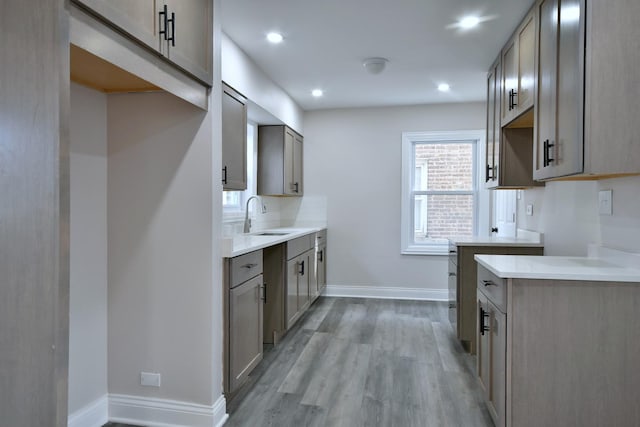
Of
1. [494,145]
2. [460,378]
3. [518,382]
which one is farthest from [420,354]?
[494,145]

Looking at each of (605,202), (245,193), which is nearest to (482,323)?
(605,202)

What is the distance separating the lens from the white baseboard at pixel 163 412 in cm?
217

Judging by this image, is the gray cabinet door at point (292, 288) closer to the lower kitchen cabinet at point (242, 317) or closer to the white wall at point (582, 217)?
the lower kitchen cabinet at point (242, 317)

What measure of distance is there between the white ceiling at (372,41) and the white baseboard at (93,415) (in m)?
2.35

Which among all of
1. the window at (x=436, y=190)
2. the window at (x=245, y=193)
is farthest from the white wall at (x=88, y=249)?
the window at (x=436, y=190)

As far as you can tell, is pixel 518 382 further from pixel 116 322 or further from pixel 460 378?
pixel 116 322

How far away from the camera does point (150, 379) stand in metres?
2.23

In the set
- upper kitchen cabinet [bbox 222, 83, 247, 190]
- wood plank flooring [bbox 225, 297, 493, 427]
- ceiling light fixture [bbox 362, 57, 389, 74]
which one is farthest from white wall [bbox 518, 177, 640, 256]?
upper kitchen cabinet [bbox 222, 83, 247, 190]

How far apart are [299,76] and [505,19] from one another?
1.82 metres

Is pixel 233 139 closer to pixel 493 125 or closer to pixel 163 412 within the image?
pixel 163 412

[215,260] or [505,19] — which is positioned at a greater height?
[505,19]

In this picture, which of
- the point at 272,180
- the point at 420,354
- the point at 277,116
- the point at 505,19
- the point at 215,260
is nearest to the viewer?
the point at 215,260

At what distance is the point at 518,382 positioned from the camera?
1854mm

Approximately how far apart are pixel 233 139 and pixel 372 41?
1.25 meters
